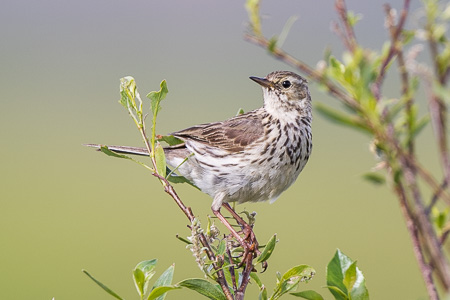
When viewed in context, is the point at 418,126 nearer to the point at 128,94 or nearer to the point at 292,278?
the point at 292,278

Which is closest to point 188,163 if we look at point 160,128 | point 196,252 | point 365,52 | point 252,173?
point 252,173

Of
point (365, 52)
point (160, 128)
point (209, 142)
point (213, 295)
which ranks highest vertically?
point (160, 128)

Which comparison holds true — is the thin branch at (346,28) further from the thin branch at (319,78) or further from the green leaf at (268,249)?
the green leaf at (268,249)

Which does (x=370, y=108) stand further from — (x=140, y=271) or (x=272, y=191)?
(x=272, y=191)

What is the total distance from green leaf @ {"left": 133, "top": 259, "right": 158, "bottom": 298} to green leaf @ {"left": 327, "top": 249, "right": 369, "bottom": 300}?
421mm

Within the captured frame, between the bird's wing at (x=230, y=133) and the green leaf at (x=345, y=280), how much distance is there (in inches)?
114

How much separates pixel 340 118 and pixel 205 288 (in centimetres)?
83

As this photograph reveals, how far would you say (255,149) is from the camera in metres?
4.33

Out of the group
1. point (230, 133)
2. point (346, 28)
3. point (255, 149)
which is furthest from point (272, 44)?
point (230, 133)

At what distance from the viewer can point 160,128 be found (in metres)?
25.0

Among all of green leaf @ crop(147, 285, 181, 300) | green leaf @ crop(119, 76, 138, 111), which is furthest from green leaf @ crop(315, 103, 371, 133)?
green leaf @ crop(119, 76, 138, 111)

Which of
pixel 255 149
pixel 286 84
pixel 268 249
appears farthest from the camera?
pixel 286 84

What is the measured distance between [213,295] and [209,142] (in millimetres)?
2878

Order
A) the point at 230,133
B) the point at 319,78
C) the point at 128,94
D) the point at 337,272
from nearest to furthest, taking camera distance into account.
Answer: the point at 319,78 < the point at 337,272 < the point at 128,94 < the point at 230,133
